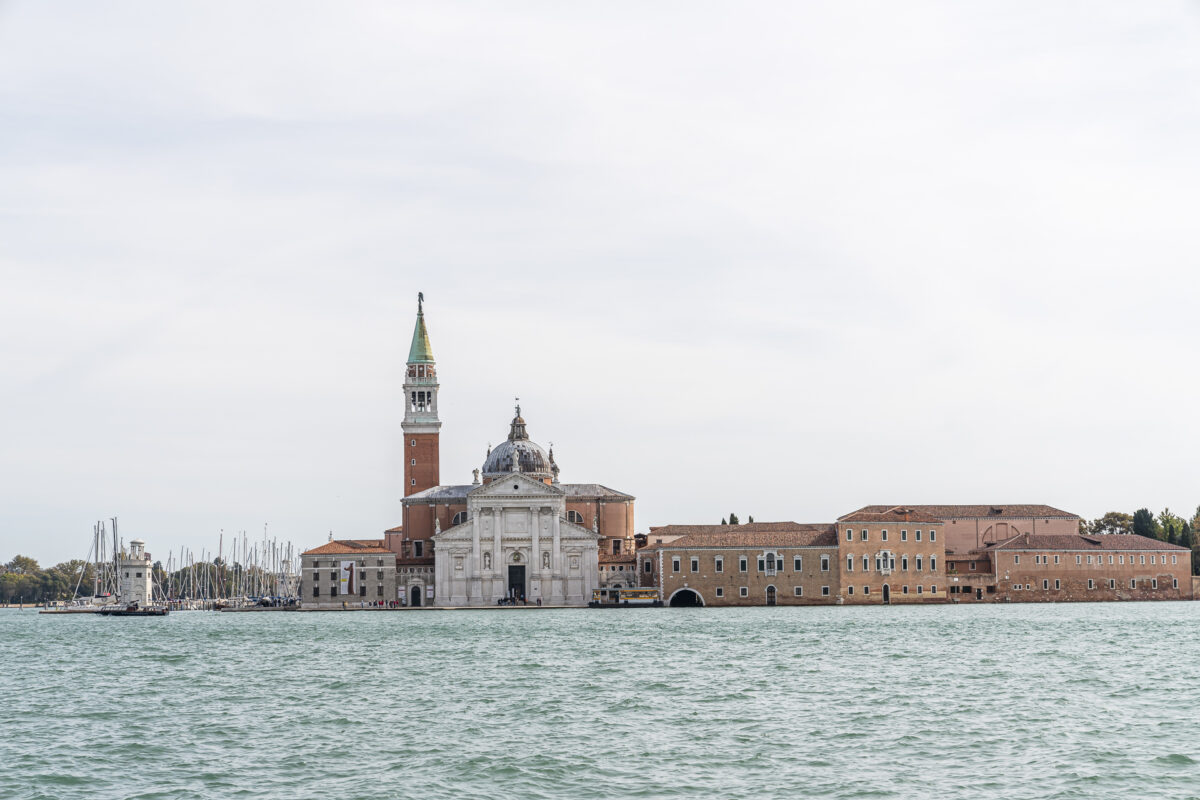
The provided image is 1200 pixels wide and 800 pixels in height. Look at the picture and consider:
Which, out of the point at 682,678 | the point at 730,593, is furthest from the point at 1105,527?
the point at 682,678

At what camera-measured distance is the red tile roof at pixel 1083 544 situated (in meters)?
82.5

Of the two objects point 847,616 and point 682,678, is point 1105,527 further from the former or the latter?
point 682,678

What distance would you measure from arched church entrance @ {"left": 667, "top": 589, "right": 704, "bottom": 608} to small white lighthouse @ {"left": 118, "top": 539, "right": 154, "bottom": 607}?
34096mm

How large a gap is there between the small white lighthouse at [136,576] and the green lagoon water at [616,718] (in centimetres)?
4485

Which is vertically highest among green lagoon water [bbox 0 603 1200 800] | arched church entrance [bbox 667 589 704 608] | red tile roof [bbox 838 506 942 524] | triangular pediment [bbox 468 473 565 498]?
triangular pediment [bbox 468 473 565 498]

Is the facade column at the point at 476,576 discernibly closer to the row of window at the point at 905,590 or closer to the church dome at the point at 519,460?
the church dome at the point at 519,460

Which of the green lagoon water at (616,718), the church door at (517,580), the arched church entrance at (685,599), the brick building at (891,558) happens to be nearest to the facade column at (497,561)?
the church door at (517,580)

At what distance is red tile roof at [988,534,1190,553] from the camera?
82.5 meters

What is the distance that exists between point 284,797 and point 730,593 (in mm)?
62395

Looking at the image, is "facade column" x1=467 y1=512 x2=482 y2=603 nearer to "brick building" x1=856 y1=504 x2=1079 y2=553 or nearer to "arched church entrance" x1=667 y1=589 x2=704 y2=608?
"arched church entrance" x1=667 y1=589 x2=704 y2=608

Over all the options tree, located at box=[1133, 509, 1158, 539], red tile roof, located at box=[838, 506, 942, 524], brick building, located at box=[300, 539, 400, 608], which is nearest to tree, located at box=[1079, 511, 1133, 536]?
tree, located at box=[1133, 509, 1158, 539]

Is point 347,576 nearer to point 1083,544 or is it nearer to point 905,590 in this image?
point 905,590

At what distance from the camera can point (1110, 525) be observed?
106 meters

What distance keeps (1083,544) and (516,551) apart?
107 ft
